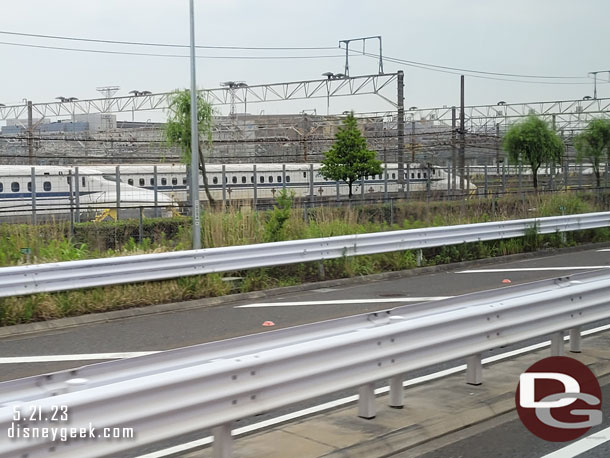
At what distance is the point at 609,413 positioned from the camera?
7016 mm

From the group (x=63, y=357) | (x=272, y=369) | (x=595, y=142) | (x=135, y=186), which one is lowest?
(x=63, y=357)

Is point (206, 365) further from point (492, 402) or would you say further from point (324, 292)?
point (324, 292)

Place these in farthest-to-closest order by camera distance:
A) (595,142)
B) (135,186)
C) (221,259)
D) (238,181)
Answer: (238,181) < (595,142) < (135,186) < (221,259)

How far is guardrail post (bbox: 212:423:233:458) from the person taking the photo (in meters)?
5.46

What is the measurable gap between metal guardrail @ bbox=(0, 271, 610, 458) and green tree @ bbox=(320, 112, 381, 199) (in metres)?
30.2

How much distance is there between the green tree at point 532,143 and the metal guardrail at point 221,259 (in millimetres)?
24726

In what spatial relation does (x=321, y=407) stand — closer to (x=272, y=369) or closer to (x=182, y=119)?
(x=272, y=369)

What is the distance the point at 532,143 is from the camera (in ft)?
141

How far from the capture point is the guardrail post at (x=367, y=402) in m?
6.72

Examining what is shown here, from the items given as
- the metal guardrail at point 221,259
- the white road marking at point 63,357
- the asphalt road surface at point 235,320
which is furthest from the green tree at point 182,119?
the white road marking at point 63,357

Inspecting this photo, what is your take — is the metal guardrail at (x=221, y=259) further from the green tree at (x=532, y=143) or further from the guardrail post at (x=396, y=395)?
the green tree at (x=532, y=143)

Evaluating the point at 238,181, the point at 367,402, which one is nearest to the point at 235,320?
the point at 367,402

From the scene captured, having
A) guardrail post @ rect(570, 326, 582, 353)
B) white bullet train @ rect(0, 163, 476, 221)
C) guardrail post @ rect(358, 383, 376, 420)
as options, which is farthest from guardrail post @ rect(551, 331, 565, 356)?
white bullet train @ rect(0, 163, 476, 221)

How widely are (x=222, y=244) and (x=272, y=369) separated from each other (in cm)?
1134
